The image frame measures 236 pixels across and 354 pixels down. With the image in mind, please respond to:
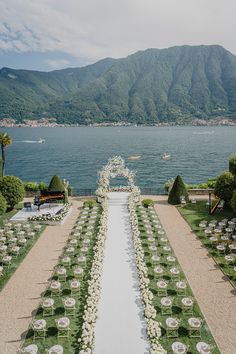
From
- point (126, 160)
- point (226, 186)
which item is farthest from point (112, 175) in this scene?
point (126, 160)

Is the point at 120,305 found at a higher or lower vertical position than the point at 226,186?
lower

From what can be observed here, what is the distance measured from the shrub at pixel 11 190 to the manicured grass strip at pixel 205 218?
60.3ft

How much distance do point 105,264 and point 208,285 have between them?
23.8ft

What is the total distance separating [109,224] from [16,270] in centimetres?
1136

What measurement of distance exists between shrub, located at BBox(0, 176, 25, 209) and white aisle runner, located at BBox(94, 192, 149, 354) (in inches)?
537

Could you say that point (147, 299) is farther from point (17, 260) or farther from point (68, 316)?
point (17, 260)

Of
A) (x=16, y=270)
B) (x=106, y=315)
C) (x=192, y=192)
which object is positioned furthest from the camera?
(x=192, y=192)

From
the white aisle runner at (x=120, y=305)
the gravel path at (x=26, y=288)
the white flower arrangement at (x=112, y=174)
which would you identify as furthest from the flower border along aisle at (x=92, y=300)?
the white flower arrangement at (x=112, y=174)

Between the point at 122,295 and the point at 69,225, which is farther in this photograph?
A: the point at 69,225

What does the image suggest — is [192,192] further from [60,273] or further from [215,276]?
[60,273]

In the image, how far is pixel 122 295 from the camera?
2127cm

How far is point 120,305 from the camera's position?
20188mm

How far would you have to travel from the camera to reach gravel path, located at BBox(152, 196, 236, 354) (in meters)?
17.8

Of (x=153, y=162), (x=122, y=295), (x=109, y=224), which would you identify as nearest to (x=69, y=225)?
(x=109, y=224)
